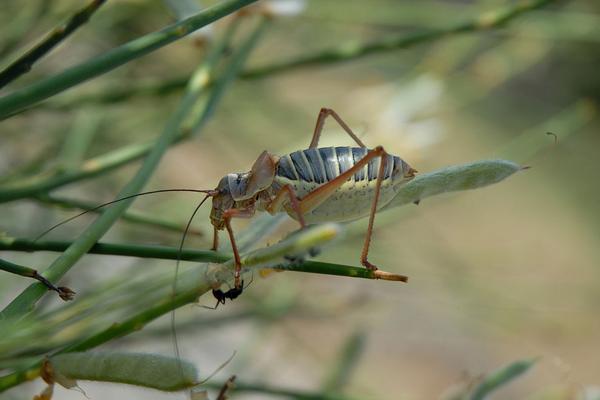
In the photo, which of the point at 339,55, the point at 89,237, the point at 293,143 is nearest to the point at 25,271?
the point at 89,237

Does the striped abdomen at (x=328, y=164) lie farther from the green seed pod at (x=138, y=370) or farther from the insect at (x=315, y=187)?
the green seed pod at (x=138, y=370)

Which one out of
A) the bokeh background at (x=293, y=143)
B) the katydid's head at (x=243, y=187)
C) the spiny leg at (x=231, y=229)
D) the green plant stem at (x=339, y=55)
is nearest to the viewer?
the spiny leg at (x=231, y=229)

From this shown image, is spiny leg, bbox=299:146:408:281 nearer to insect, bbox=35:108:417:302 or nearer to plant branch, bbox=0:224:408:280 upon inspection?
insect, bbox=35:108:417:302

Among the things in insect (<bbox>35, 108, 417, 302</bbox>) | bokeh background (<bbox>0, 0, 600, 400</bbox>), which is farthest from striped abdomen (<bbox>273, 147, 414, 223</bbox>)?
bokeh background (<bbox>0, 0, 600, 400</bbox>)

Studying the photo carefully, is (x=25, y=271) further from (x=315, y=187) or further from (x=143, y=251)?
(x=315, y=187)

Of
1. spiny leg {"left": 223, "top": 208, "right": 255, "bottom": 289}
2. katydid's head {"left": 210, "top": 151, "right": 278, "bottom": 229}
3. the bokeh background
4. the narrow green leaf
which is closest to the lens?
spiny leg {"left": 223, "top": 208, "right": 255, "bottom": 289}

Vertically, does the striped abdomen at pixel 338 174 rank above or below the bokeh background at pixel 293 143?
below

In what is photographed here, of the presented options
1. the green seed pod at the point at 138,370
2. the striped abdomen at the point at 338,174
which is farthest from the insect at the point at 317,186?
the green seed pod at the point at 138,370
